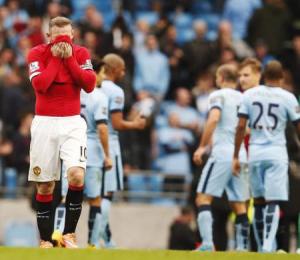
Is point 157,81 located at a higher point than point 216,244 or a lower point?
higher

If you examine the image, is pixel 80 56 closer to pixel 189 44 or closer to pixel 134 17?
pixel 189 44

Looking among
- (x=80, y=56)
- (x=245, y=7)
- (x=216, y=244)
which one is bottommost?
(x=216, y=244)

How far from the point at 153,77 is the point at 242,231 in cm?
908

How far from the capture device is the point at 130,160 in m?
24.3

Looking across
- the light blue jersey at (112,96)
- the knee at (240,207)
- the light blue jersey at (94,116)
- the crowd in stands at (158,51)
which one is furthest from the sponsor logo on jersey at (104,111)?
the crowd in stands at (158,51)

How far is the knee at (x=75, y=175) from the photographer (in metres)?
15.3

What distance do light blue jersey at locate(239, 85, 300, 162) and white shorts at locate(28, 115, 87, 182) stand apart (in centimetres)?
259

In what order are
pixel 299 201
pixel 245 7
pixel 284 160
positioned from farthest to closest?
pixel 245 7
pixel 299 201
pixel 284 160

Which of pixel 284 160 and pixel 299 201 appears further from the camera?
pixel 299 201

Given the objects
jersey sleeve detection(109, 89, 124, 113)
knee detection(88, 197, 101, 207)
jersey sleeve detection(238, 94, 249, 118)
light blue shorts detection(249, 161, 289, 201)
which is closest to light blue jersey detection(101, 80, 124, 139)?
jersey sleeve detection(109, 89, 124, 113)

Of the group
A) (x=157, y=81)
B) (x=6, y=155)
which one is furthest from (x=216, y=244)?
(x=157, y=81)

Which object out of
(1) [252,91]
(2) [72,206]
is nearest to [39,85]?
(2) [72,206]

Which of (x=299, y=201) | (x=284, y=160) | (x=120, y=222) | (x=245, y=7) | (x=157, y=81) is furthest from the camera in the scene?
(x=245, y=7)

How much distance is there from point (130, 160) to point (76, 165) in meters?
9.01
